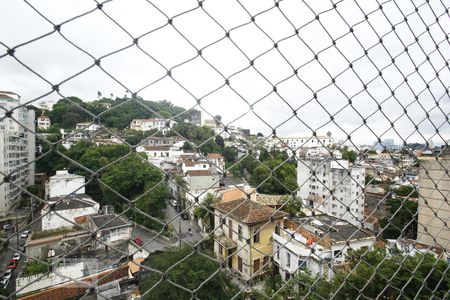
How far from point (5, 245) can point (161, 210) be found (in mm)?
8722

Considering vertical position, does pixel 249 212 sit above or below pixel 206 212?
above

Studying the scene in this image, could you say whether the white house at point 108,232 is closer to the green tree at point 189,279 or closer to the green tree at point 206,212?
the green tree at point 206,212

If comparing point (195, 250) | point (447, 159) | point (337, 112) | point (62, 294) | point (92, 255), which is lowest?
point (62, 294)

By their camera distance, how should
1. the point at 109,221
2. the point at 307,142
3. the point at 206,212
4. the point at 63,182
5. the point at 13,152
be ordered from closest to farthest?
the point at 109,221, the point at 307,142, the point at 13,152, the point at 63,182, the point at 206,212

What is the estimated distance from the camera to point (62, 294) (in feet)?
14.4

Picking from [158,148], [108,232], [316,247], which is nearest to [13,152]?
[108,232]

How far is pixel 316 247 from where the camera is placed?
1.63 meters

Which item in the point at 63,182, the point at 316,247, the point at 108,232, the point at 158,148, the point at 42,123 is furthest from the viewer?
the point at 158,148

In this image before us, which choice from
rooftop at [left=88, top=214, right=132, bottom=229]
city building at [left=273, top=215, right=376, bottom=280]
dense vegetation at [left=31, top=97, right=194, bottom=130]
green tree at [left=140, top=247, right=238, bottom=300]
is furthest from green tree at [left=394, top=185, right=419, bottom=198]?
green tree at [left=140, top=247, right=238, bottom=300]

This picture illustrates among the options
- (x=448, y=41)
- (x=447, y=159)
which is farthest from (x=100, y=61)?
(x=447, y=159)

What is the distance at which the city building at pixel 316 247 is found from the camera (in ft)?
2.67

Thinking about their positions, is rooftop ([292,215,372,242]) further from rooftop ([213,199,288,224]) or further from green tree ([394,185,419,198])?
green tree ([394,185,419,198])

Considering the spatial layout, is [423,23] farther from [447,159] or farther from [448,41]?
[447,159]

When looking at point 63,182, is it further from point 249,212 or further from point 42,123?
point 249,212
